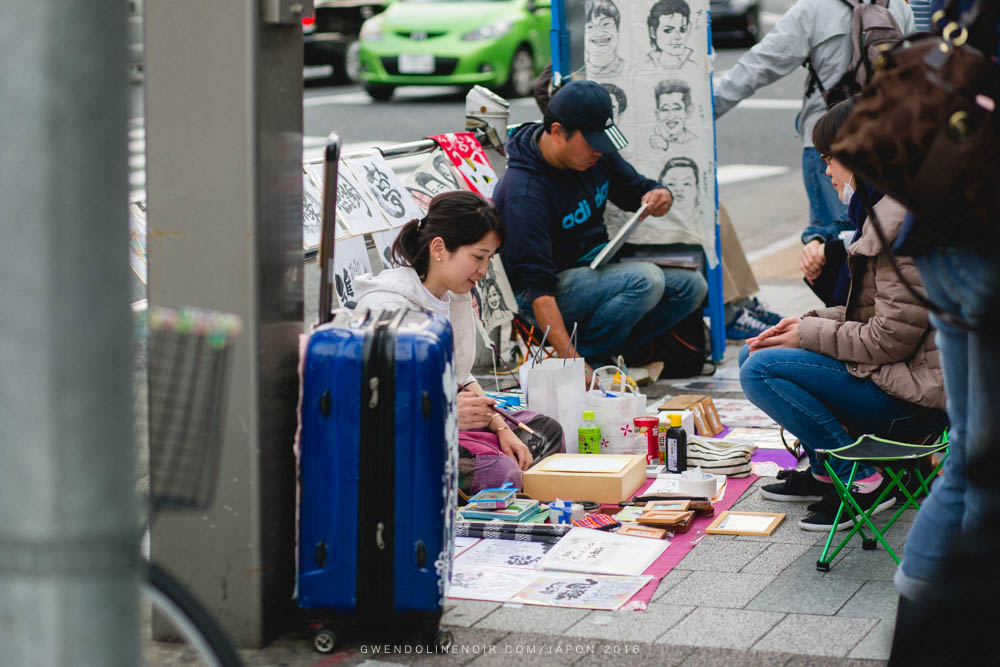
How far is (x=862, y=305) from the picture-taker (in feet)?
14.7

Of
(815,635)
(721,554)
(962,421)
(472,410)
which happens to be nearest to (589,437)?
(472,410)

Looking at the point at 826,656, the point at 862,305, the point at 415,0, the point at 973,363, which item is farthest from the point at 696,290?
the point at 415,0

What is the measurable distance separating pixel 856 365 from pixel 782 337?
1.01ft

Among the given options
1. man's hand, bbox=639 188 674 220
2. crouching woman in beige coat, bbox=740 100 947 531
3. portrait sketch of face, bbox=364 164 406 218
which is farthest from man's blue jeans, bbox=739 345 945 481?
portrait sketch of face, bbox=364 164 406 218

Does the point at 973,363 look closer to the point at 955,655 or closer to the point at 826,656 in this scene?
the point at 955,655

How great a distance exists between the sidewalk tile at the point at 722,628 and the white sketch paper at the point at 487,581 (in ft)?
1.82

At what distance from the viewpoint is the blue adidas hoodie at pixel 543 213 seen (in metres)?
6.36

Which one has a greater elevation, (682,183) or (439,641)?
(682,183)

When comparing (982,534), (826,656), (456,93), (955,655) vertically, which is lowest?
(826,656)

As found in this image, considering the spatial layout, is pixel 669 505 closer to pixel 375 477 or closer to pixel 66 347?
pixel 375 477

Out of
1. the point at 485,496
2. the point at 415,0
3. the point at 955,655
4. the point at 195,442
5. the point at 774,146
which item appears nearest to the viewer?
the point at 195,442

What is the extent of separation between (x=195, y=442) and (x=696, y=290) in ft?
16.1

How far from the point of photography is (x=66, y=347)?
1.87 m

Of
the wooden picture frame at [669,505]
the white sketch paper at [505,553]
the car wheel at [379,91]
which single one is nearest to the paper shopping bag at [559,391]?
the wooden picture frame at [669,505]
